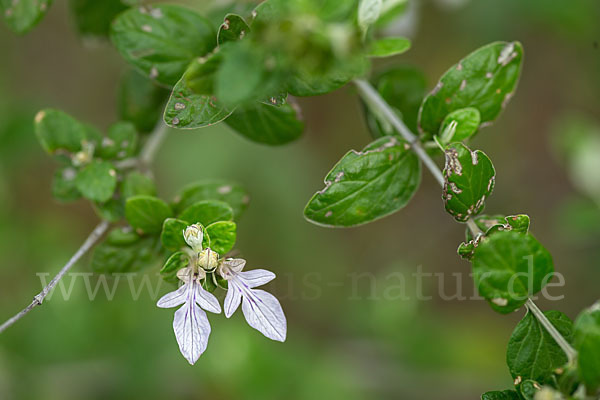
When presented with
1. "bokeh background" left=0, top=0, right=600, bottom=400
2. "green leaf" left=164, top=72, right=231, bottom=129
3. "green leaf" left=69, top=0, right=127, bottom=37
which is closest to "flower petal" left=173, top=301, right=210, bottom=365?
"green leaf" left=164, top=72, right=231, bottom=129

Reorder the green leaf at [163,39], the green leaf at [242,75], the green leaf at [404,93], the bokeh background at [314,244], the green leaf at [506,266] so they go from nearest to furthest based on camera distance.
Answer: the green leaf at [242,75] → the green leaf at [506,266] → the green leaf at [163,39] → the green leaf at [404,93] → the bokeh background at [314,244]

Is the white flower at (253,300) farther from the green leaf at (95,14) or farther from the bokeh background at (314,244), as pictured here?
the bokeh background at (314,244)

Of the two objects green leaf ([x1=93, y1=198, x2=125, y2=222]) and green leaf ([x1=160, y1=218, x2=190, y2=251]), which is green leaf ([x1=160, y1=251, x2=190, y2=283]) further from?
green leaf ([x1=93, y1=198, x2=125, y2=222])

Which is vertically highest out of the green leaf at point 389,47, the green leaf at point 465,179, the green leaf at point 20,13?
the green leaf at point 20,13


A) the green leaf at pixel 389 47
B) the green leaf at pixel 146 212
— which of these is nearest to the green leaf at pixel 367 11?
the green leaf at pixel 389 47

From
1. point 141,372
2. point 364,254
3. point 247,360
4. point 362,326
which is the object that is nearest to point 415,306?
point 362,326
